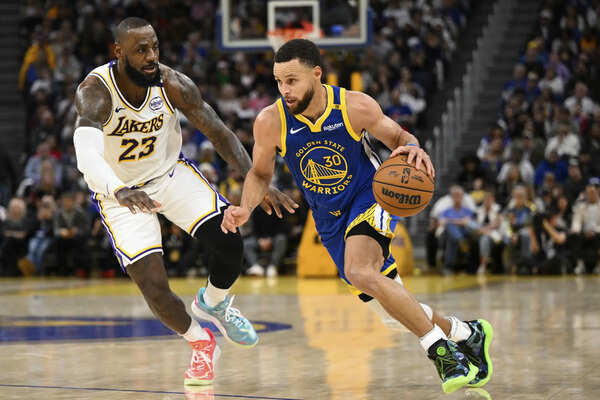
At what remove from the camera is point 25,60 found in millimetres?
19328

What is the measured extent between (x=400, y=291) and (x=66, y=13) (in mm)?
16782

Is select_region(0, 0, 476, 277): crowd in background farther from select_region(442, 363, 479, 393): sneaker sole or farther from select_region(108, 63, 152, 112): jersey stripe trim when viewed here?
select_region(442, 363, 479, 393): sneaker sole

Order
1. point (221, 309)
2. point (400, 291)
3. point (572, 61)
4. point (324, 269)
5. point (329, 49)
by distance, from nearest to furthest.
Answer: point (400, 291), point (221, 309), point (329, 49), point (324, 269), point (572, 61)

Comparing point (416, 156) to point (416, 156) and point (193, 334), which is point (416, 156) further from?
point (193, 334)

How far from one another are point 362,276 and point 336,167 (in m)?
0.66

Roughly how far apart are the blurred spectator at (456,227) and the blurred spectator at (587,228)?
1.45 meters

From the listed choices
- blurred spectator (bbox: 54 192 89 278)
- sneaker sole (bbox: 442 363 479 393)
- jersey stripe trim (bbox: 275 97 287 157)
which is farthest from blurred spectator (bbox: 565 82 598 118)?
sneaker sole (bbox: 442 363 479 393)

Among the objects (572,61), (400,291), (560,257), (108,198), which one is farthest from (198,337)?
(572,61)

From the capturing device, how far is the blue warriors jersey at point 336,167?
5.16 meters

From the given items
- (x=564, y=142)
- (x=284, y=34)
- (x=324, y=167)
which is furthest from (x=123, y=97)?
(x=564, y=142)

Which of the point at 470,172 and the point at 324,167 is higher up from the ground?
the point at 324,167

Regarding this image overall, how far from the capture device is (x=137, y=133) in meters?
5.61

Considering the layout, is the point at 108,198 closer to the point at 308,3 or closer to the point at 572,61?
the point at 308,3

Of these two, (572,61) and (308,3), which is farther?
(572,61)
